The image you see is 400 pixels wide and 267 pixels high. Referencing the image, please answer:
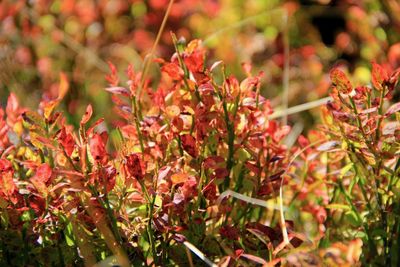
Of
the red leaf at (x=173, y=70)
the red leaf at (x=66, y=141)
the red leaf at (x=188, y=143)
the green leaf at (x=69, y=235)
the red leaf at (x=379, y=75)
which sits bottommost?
the green leaf at (x=69, y=235)

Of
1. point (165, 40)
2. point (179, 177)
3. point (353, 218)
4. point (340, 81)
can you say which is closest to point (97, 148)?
point (179, 177)

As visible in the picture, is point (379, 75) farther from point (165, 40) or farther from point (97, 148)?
point (165, 40)

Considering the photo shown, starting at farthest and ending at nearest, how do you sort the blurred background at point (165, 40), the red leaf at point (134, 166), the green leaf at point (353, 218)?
the blurred background at point (165, 40)
the green leaf at point (353, 218)
the red leaf at point (134, 166)

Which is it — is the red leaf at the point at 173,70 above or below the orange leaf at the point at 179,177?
above

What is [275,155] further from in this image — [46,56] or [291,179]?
[46,56]

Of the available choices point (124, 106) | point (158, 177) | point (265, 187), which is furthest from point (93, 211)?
point (265, 187)

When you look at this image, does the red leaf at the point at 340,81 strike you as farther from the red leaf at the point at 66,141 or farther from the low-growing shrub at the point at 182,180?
the red leaf at the point at 66,141

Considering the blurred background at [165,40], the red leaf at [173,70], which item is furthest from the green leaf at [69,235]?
the blurred background at [165,40]
